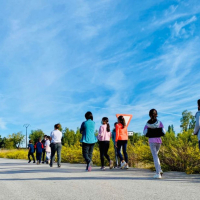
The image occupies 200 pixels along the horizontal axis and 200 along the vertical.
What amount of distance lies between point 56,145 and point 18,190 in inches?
283

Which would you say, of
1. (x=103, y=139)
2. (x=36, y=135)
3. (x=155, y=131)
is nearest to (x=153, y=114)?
(x=155, y=131)

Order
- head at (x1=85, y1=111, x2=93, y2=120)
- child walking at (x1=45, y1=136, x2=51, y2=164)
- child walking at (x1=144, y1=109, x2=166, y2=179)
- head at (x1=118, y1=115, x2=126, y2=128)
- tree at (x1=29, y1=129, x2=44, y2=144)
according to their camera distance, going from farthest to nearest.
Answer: tree at (x1=29, y1=129, x2=44, y2=144), child walking at (x1=45, y1=136, x2=51, y2=164), head at (x1=118, y1=115, x2=126, y2=128), head at (x1=85, y1=111, x2=93, y2=120), child walking at (x1=144, y1=109, x2=166, y2=179)

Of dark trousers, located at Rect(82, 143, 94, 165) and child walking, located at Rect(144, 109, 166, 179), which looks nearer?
child walking, located at Rect(144, 109, 166, 179)

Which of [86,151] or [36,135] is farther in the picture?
[36,135]

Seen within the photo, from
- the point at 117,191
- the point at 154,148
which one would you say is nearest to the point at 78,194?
the point at 117,191

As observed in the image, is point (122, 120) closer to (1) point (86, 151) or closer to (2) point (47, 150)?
(1) point (86, 151)

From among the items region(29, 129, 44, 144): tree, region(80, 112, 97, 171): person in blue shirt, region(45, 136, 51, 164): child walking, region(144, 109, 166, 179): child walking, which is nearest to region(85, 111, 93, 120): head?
region(80, 112, 97, 171): person in blue shirt

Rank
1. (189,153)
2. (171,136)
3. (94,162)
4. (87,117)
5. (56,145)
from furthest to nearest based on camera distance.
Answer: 1. (94,162)
2. (56,145)
3. (171,136)
4. (87,117)
5. (189,153)

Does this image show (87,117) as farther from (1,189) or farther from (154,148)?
(1,189)

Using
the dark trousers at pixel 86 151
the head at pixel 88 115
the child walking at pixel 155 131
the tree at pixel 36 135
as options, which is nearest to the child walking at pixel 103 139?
the dark trousers at pixel 86 151

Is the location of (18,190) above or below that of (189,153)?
below

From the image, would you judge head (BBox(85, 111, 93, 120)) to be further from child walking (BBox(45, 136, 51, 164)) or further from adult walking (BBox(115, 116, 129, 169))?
child walking (BBox(45, 136, 51, 164))

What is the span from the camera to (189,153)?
30.3 feet

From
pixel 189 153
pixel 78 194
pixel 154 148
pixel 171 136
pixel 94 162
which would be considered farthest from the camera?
pixel 94 162
